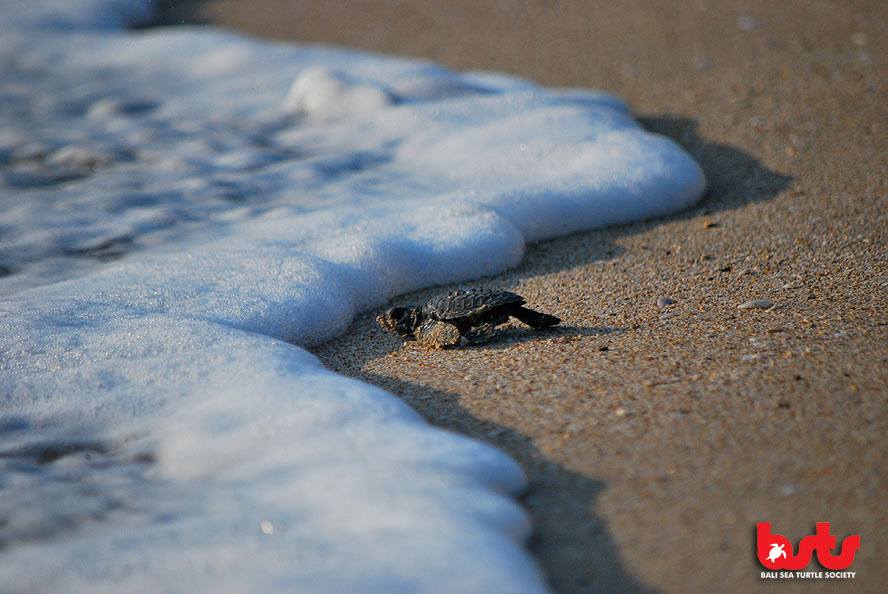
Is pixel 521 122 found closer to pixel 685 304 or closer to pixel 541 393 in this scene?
pixel 685 304

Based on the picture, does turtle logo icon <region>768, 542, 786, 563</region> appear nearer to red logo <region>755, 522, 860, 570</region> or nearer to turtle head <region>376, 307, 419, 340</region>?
red logo <region>755, 522, 860, 570</region>

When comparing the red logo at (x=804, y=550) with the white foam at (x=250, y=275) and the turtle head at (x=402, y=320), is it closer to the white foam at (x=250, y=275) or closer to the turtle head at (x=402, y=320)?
the white foam at (x=250, y=275)

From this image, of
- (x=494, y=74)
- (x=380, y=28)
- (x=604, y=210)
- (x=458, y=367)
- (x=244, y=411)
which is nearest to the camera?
(x=244, y=411)

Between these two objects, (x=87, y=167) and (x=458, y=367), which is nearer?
(x=458, y=367)

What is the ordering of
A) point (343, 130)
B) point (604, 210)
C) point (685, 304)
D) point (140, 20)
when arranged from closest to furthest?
point (685, 304), point (604, 210), point (343, 130), point (140, 20)

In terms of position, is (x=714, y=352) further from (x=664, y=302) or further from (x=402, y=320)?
(x=402, y=320)

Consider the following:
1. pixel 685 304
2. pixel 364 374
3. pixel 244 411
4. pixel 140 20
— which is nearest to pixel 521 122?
pixel 685 304

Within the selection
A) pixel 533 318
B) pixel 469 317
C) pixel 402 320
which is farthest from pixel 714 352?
pixel 402 320
